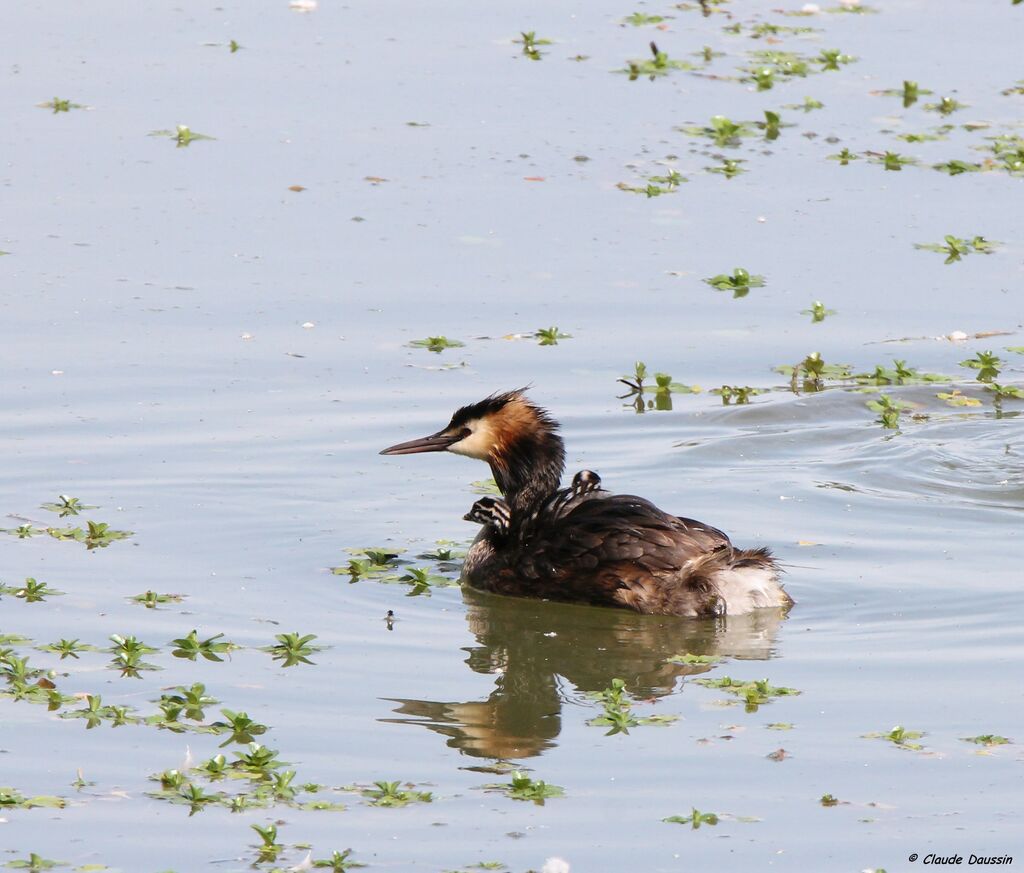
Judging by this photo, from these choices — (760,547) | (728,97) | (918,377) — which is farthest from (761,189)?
(760,547)

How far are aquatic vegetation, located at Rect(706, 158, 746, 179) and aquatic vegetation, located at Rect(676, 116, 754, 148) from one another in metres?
0.46

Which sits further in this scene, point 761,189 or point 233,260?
point 761,189

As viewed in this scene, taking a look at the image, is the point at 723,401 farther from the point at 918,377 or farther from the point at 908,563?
the point at 908,563

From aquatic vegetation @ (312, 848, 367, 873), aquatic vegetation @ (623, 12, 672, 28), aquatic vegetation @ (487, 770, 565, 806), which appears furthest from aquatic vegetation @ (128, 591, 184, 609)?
aquatic vegetation @ (623, 12, 672, 28)

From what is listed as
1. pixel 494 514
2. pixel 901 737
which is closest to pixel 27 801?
pixel 901 737

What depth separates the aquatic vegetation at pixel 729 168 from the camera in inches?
626

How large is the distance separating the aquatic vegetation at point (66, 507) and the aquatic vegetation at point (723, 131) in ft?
26.7

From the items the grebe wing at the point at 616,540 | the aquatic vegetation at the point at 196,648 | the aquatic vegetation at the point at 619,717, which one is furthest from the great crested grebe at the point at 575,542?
the aquatic vegetation at the point at 196,648

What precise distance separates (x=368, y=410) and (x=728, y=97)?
771cm

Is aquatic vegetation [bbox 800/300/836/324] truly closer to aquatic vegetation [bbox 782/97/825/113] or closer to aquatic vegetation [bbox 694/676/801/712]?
aquatic vegetation [bbox 782/97/825/113]

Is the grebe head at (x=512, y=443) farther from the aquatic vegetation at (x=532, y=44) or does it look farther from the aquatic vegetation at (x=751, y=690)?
the aquatic vegetation at (x=532, y=44)

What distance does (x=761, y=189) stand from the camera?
51.4ft

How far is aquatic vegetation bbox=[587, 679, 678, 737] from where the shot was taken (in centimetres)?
746

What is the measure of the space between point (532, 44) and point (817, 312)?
7050 millimetres
